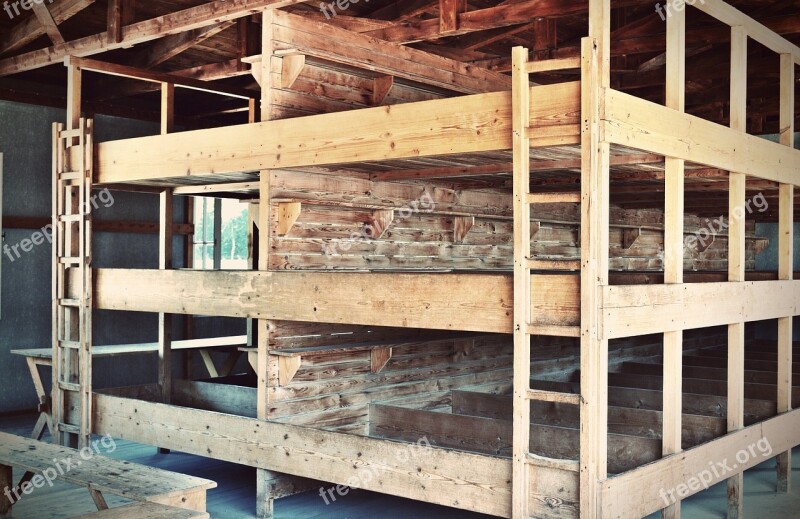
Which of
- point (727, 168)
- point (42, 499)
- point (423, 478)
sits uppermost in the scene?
point (727, 168)

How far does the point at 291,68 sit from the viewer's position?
20.6 feet

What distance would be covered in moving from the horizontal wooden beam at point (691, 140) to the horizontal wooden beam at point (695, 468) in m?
1.81

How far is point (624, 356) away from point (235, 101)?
19.6 feet

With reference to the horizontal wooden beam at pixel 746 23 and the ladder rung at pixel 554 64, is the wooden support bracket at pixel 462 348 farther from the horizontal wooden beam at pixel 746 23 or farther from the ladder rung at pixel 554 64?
the ladder rung at pixel 554 64

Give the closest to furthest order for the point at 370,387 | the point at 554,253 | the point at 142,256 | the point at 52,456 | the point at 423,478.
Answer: the point at 423,478 < the point at 52,456 < the point at 370,387 < the point at 554,253 < the point at 142,256

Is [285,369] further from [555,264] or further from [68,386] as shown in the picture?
[555,264]

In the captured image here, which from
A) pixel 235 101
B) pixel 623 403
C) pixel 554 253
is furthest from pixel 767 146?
pixel 235 101

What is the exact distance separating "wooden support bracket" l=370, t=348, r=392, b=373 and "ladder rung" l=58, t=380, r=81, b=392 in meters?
2.48

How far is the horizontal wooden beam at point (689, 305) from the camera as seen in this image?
179 inches

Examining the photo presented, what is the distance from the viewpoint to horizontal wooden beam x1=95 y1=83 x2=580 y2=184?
4.51 metres

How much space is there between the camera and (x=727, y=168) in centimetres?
602

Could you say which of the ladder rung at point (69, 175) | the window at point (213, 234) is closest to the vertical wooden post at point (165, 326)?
the ladder rung at point (69, 175)

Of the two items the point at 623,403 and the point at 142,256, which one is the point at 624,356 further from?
the point at 142,256
